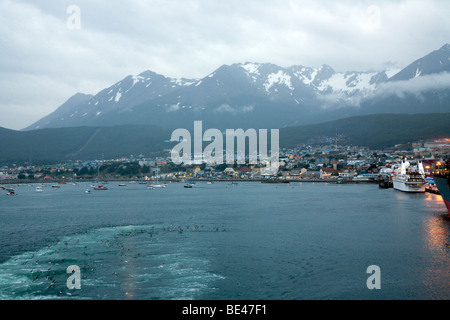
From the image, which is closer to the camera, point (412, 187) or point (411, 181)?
point (412, 187)

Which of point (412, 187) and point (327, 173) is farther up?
point (327, 173)

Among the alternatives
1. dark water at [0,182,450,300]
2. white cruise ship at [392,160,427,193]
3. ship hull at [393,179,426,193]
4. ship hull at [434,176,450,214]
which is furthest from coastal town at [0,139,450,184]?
dark water at [0,182,450,300]

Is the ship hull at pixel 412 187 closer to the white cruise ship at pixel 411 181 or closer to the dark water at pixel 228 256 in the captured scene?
the white cruise ship at pixel 411 181

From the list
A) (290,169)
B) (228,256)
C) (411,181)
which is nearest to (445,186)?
(228,256)

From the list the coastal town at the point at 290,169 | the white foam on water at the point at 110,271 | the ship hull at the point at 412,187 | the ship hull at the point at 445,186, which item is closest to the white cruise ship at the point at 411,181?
the ship hull at the point at 412,187

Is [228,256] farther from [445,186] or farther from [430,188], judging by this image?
[430,188]

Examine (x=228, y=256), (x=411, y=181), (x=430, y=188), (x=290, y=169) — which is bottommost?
(x=228, y=256)

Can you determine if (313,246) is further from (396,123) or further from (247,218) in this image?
(396,123)
